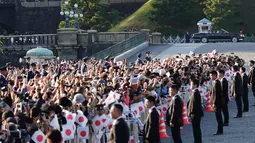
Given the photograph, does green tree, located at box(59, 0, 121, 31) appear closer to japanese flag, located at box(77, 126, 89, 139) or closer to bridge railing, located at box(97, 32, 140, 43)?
bridge railing, located at box(97, 32, 140, 43)

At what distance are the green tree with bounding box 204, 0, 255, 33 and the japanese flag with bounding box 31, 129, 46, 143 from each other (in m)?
63.0

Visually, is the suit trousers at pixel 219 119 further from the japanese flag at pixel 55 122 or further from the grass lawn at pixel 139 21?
the grass lawn at pixel 139 21

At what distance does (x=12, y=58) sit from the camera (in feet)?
218

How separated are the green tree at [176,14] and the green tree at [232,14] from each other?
1302mm

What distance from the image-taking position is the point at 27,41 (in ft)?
225

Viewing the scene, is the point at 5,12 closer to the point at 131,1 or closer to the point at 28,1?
the point at 28,1

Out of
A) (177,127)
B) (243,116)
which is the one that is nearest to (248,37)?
(243,116)

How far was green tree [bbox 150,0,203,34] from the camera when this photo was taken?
271 feet

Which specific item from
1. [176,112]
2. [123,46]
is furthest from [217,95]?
[123,46]

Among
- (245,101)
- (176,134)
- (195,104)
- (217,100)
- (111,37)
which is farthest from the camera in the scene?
(111,37)

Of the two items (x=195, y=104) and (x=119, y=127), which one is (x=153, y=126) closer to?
(x=119, y=127)

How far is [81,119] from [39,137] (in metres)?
2.64

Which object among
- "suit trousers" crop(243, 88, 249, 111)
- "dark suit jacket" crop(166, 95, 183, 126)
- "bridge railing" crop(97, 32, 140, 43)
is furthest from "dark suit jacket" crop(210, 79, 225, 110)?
"bridge railing" crop(97, 32, 140, 43)

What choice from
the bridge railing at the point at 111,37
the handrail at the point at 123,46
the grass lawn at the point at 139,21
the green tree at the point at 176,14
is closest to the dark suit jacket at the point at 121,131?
the handrail at the point at 123,46
